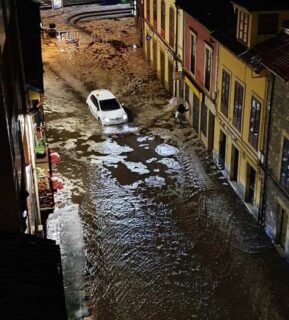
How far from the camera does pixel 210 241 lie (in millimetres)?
25203

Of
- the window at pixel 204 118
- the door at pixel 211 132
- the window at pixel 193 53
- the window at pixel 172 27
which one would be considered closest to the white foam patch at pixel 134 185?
the door at pixel 211 132

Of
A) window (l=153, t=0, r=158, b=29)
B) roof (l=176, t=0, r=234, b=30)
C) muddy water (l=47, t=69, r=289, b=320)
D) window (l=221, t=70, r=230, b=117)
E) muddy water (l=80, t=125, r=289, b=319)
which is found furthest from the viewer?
window (l=153, t=0, r=158, b=29)

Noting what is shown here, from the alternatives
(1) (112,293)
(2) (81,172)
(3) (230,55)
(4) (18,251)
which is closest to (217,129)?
(3) (230,55)

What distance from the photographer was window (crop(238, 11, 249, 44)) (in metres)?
26.0

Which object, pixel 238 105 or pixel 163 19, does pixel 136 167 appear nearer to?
pixel 238 105

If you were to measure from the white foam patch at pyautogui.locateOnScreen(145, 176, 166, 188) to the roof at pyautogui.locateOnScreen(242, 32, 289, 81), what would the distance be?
8.37 meters

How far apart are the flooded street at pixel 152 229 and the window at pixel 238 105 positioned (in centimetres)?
353

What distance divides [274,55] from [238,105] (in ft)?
16.4

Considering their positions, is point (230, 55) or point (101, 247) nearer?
point (101, 247)

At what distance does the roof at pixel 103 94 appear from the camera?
127ft

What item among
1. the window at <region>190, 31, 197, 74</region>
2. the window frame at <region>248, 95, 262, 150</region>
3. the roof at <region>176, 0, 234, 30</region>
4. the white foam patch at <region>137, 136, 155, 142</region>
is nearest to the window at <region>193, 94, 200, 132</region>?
the window at <region>190, 31, 197, 74</region>

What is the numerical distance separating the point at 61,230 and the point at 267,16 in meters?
13.3

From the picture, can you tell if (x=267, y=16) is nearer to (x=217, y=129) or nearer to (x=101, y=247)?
(x=217, y=129)

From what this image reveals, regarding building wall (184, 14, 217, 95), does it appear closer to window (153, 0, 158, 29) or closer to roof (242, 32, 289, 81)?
roof (242, 32, 289, 81)
